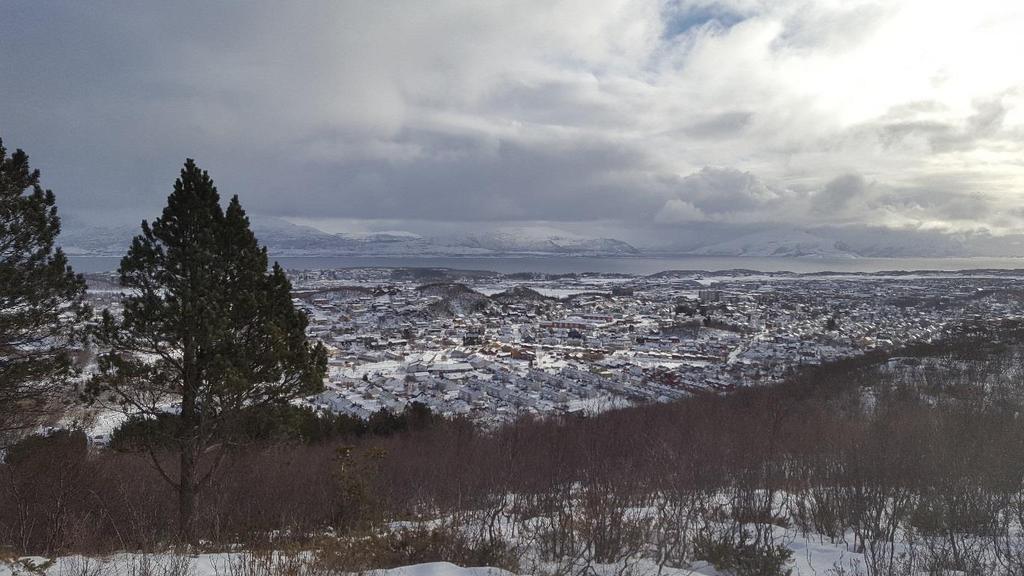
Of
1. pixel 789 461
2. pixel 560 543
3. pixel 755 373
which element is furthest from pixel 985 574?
pixel 755 373

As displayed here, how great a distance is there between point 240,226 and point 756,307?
87.9 meters

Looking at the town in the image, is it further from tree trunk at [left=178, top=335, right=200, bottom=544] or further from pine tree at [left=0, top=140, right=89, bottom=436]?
pine tree at [left=0, top=140, right=89, bottom=436]

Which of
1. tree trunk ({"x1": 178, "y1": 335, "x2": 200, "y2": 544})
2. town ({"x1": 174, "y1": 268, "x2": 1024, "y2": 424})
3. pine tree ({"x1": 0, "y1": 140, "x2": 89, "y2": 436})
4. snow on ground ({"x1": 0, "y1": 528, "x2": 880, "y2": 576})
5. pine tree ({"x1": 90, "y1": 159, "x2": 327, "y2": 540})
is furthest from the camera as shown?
town ({"x1": 174, "y1": 268, "x2": 1024, "y2": 424})

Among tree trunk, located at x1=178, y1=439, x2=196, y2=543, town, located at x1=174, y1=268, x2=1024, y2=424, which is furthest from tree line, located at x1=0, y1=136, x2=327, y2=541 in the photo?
town, located at x1=174, y1=268, x2=1024, y2=424

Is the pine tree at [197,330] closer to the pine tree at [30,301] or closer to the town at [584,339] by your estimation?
the pine tree at [30,301]

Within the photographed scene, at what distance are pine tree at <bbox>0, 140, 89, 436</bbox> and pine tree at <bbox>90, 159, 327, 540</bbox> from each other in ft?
2.21

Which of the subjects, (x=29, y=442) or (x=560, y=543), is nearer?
(x=560, y=543)

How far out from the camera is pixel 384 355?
45969mm

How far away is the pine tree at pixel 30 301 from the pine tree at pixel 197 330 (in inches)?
26.5

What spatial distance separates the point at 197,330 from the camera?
27.7 ft

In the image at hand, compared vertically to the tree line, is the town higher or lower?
lower

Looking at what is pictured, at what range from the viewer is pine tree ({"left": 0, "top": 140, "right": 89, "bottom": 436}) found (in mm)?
7828

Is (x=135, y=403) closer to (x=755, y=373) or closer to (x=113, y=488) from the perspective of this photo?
(x=113, y=488)

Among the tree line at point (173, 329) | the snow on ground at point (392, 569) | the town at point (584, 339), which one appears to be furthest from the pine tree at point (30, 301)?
the town at point (584, 339)
